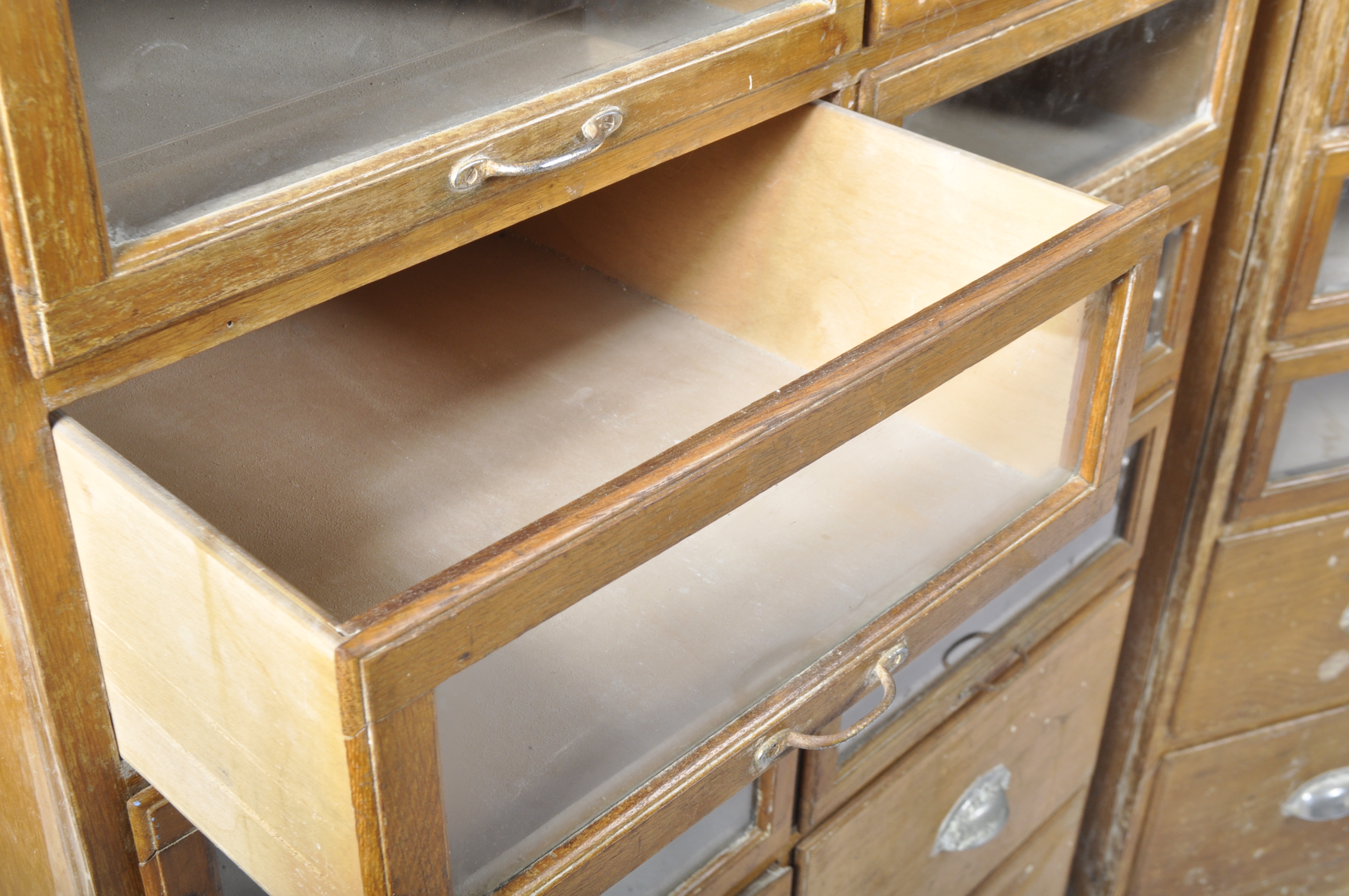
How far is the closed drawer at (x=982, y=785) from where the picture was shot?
1052 mm

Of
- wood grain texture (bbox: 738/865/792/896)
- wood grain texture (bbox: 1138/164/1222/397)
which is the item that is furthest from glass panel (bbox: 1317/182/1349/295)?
wood grain texture (bbox: 738/865/792/896)

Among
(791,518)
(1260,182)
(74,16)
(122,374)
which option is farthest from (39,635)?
(1260,182)

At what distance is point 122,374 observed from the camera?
542 mm

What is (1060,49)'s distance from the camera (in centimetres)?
100

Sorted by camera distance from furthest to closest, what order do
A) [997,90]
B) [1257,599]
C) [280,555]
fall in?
[1257,599] < [997,90] < [280,555]

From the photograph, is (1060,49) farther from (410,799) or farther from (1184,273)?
(410,799)

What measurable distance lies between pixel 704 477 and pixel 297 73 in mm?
320

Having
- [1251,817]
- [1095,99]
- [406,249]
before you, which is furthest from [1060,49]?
[1251,817]

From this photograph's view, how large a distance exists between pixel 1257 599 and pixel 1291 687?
0.47ft

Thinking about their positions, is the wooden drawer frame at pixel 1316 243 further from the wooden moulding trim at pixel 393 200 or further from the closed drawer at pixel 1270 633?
the wooden moulding trim at pixel 393 200

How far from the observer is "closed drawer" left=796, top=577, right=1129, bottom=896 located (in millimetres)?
1052

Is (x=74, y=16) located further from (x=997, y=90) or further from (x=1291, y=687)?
(x=1291, y=687)

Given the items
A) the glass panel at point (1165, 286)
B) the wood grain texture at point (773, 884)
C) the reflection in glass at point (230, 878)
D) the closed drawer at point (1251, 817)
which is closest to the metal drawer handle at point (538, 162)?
the reflection in glass at point (230, 878)

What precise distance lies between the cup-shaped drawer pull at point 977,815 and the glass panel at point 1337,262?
571mm
